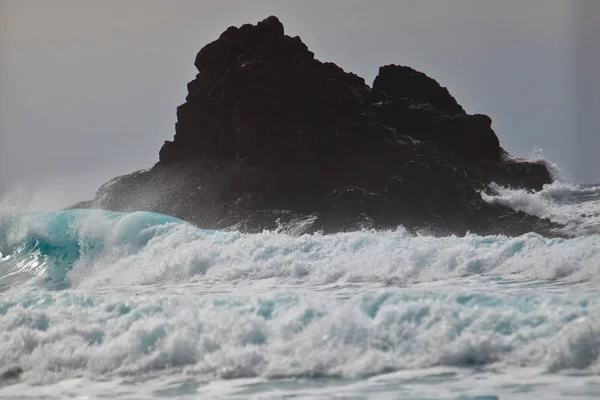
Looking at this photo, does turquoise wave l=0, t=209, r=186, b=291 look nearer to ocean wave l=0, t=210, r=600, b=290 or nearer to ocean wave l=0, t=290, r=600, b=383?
ocean wave l=0, t=210, r=600, b=290

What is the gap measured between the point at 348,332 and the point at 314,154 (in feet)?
69.8

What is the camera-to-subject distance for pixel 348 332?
6.49m

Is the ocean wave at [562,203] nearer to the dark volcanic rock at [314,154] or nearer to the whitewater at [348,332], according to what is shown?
the dark volcanic rock at [314,154]

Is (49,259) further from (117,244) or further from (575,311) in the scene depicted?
(575,311)

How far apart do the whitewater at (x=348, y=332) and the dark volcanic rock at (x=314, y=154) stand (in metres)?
12.9

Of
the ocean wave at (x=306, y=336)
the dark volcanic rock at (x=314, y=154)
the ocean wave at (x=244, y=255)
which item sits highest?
the dark volcanic rock at (x=314, y=154)

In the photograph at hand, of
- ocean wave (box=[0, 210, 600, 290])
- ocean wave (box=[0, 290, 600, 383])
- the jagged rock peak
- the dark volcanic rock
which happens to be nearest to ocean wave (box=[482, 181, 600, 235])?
the dark volcanic rock

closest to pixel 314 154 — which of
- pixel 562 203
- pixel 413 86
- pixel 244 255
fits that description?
pixel 413 86

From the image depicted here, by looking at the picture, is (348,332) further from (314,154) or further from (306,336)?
(314,154)

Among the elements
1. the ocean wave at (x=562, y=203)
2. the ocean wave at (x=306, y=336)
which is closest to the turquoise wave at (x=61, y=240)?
Result: the ocean wave at (x=306, y=336)

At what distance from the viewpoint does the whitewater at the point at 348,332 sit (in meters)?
5.65

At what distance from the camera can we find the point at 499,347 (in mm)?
5977

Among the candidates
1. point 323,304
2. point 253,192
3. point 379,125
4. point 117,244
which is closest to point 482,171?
point 379,125

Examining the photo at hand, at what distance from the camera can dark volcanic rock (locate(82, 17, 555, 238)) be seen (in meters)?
24.9
